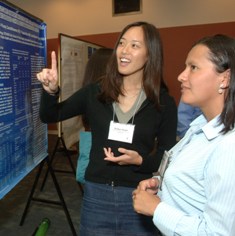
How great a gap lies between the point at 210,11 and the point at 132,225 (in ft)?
16.4

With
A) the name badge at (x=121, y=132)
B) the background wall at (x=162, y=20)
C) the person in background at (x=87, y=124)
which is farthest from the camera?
the background wall at (x=162, y=20)

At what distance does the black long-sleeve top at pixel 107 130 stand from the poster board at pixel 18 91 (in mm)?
237

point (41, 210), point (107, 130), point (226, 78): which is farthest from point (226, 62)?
point (41, 210)

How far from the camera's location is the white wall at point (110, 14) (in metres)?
5.27

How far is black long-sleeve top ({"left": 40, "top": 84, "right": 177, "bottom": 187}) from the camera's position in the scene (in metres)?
1.31

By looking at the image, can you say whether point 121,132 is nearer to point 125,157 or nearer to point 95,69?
point 125,157

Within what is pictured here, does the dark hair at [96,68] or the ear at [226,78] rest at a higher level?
the dark hair at [96,68]

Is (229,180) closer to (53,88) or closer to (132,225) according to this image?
(132,225)

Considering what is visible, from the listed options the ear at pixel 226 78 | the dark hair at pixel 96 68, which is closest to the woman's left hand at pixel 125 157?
the ear at pixel 226 78

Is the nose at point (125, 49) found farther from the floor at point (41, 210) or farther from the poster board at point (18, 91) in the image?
the floor at point (41, 210)

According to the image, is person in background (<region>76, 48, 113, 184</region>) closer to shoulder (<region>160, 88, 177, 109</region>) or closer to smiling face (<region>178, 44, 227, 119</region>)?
shoulder (<region>160, 88, 177, 109</region>)

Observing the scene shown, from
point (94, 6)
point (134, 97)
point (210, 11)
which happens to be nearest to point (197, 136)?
point (134, 97)

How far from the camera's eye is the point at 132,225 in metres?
1.32

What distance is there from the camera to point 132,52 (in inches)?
52.8
